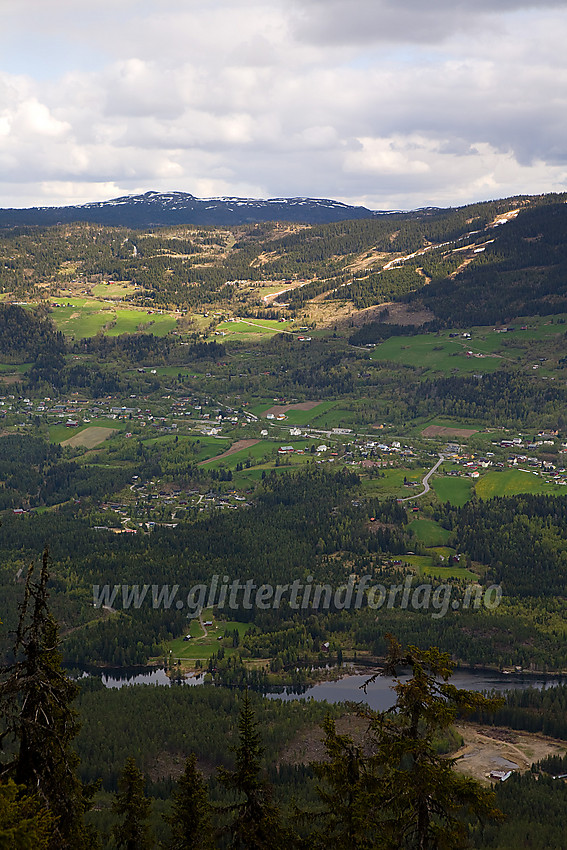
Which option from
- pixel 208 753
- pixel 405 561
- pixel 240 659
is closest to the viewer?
pixel 208 753

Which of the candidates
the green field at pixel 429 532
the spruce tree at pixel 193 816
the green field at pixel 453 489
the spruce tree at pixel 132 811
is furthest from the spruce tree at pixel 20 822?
the green field at pixel 453 489

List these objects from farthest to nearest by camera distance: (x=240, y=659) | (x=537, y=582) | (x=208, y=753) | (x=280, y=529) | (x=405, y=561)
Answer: (x=280, y=529)
(x=405, y=561)
(x=537, y=582)
(x=240, y=659)
(x=208, y=753)

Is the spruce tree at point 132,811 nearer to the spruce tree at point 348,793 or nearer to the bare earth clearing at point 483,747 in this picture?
the spruce tree at point 348,793

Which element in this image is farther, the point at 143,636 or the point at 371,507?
the point at 371,507

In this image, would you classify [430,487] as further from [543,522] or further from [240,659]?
[240,659]

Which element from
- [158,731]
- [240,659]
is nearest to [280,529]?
[240,659]

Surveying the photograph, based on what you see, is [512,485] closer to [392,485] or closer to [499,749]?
[392,485]
